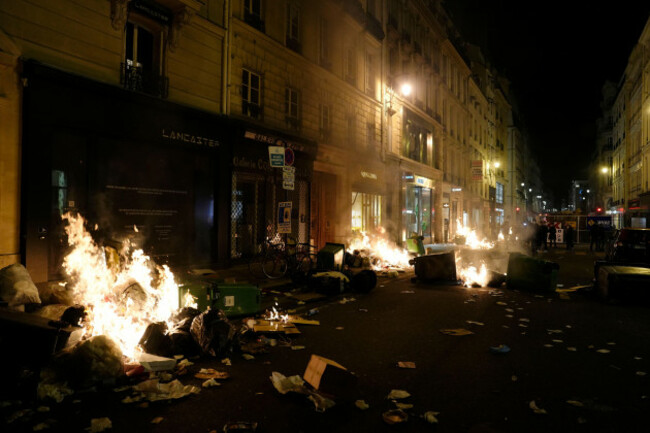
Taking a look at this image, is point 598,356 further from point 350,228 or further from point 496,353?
point 350,228

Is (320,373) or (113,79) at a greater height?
(113,79)

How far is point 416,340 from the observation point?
6.23 metres

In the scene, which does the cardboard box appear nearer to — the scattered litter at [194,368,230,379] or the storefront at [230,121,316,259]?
the scattered litter at [194,368,230,379]

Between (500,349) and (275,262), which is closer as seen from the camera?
(500,349)

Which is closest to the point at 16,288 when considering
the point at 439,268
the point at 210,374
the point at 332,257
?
the point at 210,374

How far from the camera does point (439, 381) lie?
4621 mm

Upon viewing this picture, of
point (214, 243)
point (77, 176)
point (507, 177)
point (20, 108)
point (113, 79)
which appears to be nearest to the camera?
point (20, 108)

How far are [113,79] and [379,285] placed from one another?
882 cm

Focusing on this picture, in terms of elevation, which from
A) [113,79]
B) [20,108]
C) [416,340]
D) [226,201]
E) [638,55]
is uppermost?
[638,55]

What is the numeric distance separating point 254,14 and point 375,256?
33.5 feet

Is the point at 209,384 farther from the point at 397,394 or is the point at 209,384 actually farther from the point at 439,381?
the point at 439,381

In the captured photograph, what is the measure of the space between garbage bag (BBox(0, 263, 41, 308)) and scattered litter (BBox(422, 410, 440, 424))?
595 cm

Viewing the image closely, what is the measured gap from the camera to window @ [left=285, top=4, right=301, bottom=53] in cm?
1633

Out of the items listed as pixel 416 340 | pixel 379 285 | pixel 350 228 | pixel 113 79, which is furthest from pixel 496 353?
pixel 350 228
